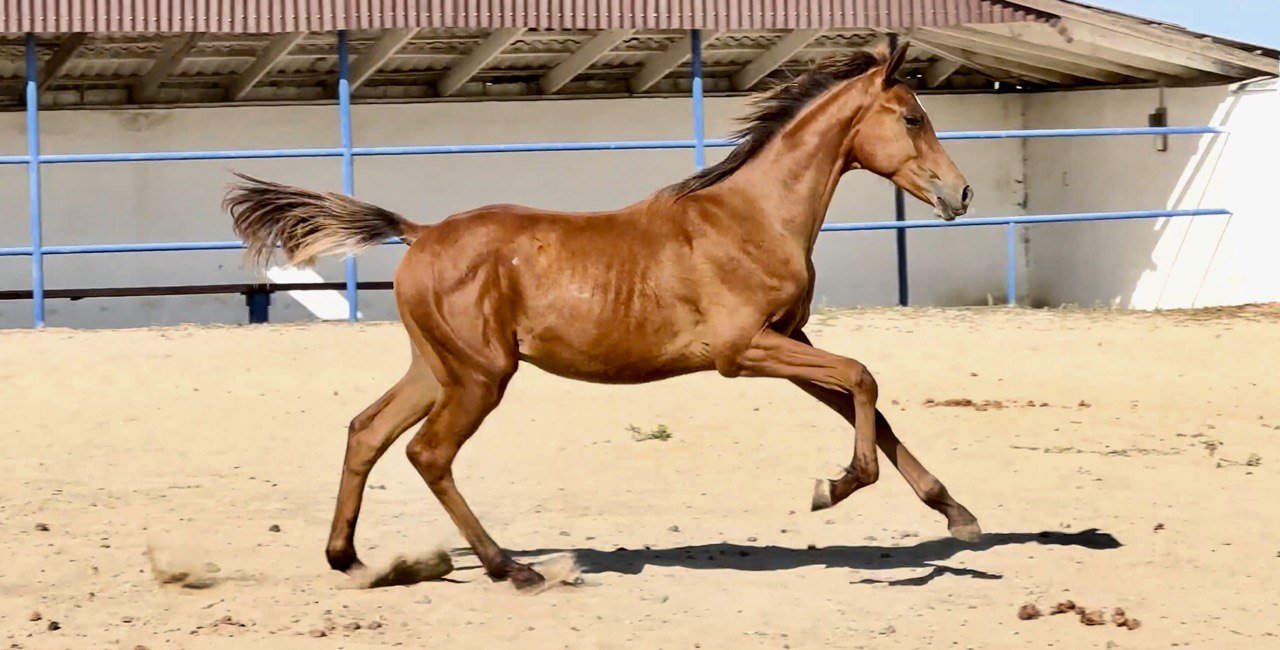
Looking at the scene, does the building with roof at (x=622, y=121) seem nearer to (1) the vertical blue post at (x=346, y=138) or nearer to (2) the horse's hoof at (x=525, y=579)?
(1) the vertical blue post at (x=346, y=138)

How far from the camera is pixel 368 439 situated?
6.76 metres

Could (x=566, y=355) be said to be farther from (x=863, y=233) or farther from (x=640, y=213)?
(x=863, y=233)

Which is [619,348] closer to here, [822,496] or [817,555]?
[822,496]

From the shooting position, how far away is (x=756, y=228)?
6.82 m

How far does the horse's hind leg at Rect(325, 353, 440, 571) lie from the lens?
265 inches

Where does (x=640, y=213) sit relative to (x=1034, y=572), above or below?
above

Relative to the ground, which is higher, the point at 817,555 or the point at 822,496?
the point at 822,496

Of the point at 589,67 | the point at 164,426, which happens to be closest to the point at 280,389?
the point at 164,426

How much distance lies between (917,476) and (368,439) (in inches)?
79.1

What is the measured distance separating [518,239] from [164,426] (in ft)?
13.8

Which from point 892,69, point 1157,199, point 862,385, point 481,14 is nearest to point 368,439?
point 862,385

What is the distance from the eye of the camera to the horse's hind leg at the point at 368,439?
6.74 m

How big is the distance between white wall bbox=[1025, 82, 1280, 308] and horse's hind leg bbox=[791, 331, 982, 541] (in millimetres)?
9429

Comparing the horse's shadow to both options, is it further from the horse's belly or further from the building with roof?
the building with roof
